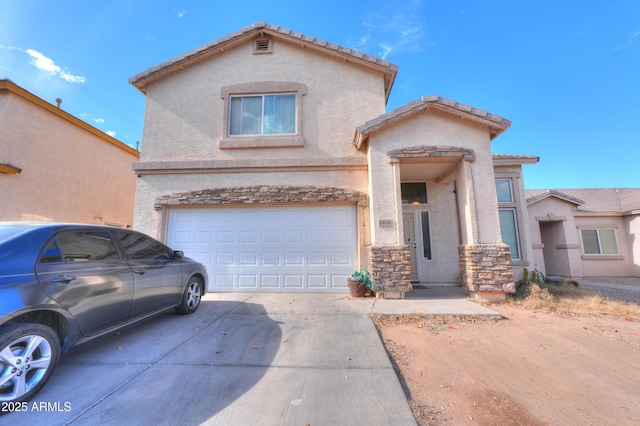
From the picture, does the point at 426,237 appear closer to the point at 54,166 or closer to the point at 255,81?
the point at 255,81

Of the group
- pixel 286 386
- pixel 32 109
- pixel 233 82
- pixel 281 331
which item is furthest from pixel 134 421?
pixel 32 109

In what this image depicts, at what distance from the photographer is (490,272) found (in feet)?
20.3

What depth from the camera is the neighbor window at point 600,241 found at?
11.5 meters

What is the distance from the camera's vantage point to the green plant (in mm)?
6562

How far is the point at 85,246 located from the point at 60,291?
67cm

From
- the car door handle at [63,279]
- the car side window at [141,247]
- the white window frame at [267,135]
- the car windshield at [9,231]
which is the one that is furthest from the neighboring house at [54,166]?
the car door handle at [63,279]

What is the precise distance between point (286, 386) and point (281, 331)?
1.60m

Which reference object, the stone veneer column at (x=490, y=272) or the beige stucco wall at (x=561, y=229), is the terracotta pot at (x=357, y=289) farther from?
the beige stucco wall at (x=561, y=229)

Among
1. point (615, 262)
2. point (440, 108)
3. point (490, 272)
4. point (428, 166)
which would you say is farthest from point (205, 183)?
point (615, 262)

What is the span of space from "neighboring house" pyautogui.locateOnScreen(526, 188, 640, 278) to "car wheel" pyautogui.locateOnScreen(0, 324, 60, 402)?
1310cm

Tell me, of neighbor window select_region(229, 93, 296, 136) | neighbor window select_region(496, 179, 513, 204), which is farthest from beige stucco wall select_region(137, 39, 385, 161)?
neighbor window select_region(496, 179, 513, 204)

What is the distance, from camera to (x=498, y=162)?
28.4 ft

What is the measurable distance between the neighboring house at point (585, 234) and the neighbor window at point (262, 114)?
964 centimetres

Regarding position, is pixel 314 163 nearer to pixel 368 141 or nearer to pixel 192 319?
pixel 368 141
